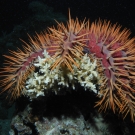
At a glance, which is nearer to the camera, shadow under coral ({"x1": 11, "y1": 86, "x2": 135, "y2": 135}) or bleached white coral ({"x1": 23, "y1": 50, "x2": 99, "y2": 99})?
bleached white coral ({"x1": 23, "y1": 50, "x2": 99, "y2": 99})

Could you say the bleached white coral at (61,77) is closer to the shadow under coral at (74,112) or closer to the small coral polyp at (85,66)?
the small coral polyp at (85,66)

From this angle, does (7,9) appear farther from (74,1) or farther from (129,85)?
(129,85)

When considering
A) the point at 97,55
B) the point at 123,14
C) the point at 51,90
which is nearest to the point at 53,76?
the point at 51,90

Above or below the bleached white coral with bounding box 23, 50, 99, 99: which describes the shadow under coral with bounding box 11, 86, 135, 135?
below

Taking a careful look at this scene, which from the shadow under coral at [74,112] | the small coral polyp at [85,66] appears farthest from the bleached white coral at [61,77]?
the shadow under coral at [74,112]

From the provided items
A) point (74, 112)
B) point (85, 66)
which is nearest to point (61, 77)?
point (85, 66)

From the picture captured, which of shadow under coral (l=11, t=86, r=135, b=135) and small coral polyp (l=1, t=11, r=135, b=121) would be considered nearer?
small coral polyp (l=1, t=11, r=135, b=121)

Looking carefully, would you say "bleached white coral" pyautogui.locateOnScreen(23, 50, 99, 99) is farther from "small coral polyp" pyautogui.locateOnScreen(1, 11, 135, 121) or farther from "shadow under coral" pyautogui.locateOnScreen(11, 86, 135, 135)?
"shadow under coral" pyautogui.locateOnScreen(11, 86, 135, 135)

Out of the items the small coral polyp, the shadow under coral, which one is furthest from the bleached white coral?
the shadow under coral

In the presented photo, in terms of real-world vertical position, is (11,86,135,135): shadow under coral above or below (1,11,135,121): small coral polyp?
below
